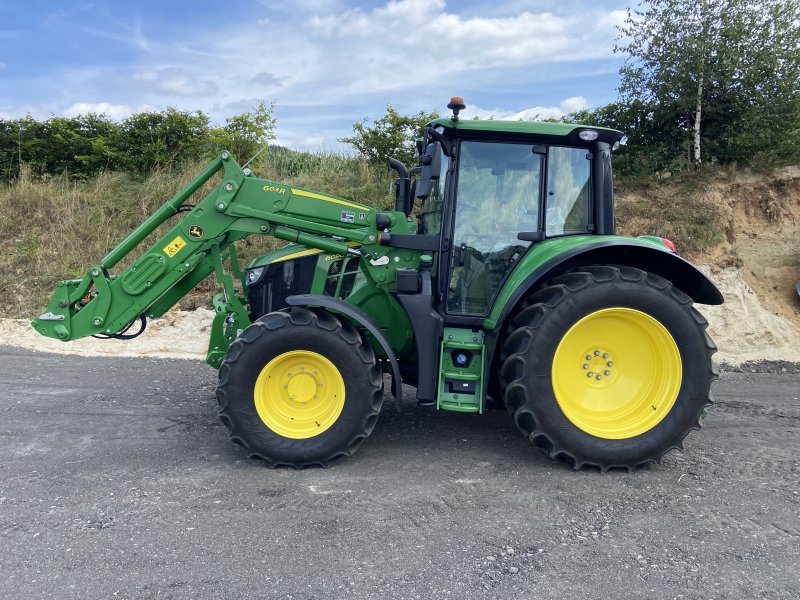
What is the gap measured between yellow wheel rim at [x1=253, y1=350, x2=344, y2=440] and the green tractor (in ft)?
0.03

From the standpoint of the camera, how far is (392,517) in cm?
338

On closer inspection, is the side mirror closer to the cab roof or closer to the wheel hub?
the cab roof

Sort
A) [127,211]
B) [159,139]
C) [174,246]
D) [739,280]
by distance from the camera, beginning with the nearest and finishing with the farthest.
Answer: [174,246], [739,280], [127,211], [159,139]

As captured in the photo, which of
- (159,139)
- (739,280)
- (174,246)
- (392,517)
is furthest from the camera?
(159,139)

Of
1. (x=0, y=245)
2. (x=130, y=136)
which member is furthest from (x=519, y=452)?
(x=130, y=136)

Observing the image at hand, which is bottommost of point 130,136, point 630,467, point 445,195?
point 630,467

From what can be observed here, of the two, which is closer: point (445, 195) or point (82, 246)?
point (445, 195)

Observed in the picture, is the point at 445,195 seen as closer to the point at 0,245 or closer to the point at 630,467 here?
the point at 630,467

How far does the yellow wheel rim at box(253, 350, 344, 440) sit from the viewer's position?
160 inches

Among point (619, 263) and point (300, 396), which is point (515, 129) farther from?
point (300, 396)

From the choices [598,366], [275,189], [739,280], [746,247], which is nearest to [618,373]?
[598,366]

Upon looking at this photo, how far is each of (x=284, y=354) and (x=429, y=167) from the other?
64.1 inches

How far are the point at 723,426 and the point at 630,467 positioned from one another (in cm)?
154

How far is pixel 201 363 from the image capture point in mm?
7395
